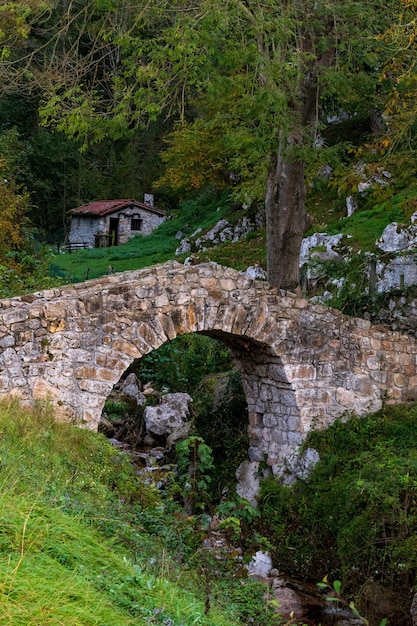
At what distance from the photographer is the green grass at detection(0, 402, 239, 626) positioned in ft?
13.1

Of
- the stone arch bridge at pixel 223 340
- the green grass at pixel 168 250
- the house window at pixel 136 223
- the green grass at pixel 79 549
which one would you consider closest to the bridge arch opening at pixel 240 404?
the stone arch bridge at pixel 223 340

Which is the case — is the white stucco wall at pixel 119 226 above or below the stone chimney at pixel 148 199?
below

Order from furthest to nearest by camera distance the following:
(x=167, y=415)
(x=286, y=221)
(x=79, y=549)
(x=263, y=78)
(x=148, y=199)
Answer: (x=148, y=199)
(x=167, y=415)
(x=286, y=221)
(x=263, y=78)
(x=79, y=549)

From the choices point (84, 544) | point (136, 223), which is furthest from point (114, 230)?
point (84, 544)

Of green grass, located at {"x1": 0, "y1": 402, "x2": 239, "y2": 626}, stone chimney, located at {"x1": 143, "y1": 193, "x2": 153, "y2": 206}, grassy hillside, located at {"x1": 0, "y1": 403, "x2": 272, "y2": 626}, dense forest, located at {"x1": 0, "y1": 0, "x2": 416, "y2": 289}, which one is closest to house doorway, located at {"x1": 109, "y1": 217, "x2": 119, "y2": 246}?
stone chimney, located at {"x1": 143, "y1": 193, "x2": 153, "y2": 206}

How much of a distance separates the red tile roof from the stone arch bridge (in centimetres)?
2552

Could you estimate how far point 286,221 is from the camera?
12898 millimetres

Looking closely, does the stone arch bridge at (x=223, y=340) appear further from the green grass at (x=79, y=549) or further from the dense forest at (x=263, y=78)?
the dense forest at (x=263, y=78)

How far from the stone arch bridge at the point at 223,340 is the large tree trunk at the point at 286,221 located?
218 cm

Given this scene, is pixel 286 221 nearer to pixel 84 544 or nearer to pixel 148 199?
pixel 84 544

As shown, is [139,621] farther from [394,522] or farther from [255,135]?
[255,135]

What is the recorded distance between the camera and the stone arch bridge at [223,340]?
8.73m

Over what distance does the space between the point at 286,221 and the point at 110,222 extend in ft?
80.4

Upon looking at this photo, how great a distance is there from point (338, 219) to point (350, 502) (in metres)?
12.5
